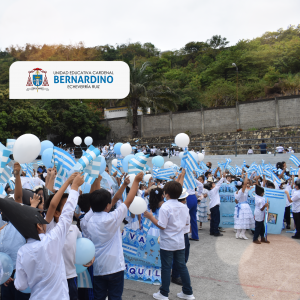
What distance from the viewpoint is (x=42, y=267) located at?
82.9 inches

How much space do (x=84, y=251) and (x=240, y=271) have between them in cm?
317

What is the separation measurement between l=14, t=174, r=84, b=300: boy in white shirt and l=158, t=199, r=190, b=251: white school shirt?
170 cm

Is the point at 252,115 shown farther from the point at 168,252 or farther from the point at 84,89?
the point at 168,252

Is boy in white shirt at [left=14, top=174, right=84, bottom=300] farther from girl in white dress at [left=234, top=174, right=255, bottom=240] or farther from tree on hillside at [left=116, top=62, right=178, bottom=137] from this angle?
tree on hillside at [left=116, top=62, right=178, bottom=137]

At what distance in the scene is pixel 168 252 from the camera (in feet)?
12.2

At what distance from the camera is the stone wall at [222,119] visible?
2483 cm

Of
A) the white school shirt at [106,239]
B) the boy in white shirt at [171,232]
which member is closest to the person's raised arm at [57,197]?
the white school shirt at [106,239]

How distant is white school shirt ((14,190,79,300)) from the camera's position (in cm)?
209

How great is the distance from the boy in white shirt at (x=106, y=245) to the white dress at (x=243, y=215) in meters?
4.55

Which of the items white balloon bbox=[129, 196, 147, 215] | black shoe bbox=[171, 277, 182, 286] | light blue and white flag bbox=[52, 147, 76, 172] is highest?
light blue and white flag bbox=[52, 147, 76, 172]

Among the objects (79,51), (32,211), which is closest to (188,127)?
(32,211)

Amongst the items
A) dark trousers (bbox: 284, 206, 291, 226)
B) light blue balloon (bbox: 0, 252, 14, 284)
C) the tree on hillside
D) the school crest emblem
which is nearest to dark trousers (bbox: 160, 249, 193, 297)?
light blue balloon (bbox: 0, 252, 14, 284)

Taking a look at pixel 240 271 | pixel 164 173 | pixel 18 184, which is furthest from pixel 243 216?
pixel 18 184

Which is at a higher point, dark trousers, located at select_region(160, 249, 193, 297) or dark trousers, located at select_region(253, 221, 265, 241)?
dark trousers, located at select_region(160, 249, 193, 297)
